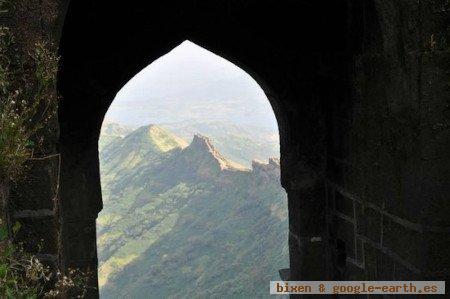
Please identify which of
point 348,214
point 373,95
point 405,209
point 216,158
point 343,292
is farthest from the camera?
point 216,158

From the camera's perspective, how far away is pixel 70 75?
16.2 ft

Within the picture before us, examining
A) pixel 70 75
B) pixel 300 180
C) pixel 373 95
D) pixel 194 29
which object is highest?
pixel 194 29

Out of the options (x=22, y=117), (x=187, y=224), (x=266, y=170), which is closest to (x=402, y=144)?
(x=22, y=117)

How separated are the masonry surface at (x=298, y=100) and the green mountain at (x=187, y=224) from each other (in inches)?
1288

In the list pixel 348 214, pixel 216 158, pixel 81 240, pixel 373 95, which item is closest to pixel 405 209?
pixel 373 95

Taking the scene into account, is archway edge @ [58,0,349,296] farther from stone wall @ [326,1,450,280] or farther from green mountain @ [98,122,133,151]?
green mountain @ [98,122,133,151]

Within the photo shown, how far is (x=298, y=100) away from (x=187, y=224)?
59.3 metres

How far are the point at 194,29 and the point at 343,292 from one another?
314 cm

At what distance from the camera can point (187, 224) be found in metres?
63.3

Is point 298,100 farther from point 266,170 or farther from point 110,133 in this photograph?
point 110,133

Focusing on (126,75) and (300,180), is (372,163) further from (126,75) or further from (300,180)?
(126,75)

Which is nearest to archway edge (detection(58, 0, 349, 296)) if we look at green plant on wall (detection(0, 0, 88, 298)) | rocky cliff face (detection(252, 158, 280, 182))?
green plant on wall (detection(0, 0, 88, 298))

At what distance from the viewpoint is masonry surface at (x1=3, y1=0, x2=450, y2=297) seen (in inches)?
155

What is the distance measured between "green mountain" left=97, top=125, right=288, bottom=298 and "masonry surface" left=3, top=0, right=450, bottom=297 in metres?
32.7
